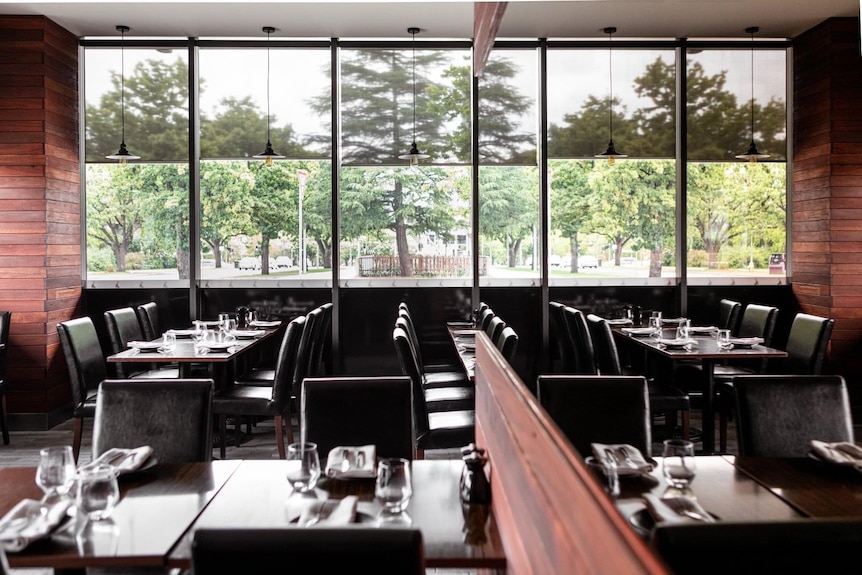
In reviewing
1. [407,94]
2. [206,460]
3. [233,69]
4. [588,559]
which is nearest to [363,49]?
[407,94]

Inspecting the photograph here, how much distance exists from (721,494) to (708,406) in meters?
2.94

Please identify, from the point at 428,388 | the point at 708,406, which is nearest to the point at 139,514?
the point at 428,388

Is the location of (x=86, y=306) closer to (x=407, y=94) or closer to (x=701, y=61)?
(x=407, y=94)

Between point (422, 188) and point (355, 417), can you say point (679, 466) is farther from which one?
point (422, 188)

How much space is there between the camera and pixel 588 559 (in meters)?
0.90

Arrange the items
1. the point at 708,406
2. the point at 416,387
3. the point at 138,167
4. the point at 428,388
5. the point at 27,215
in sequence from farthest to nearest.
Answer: the point at 138,167, the point at 27,215, the point at 428,388, the point at 708,406, the point at 416,387

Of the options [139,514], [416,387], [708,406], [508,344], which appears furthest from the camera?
[708,406]

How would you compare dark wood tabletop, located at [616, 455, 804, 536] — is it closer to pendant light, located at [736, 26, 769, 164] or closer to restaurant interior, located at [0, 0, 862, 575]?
restaurant interior, located at [0, 0, 862, 575]

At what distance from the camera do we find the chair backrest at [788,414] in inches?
103

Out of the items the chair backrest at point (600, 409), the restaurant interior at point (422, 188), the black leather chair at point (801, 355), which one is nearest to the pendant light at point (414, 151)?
the restaurant interior at point (422, 188)

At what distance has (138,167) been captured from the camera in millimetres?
6801

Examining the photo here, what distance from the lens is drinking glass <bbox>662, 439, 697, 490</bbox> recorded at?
1.94 meters

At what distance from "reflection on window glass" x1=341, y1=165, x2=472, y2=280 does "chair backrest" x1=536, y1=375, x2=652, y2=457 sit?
428 cm

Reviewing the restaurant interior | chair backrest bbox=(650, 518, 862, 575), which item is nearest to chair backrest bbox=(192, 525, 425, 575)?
chair backrest bbox=(650, 518, 862, 575)
